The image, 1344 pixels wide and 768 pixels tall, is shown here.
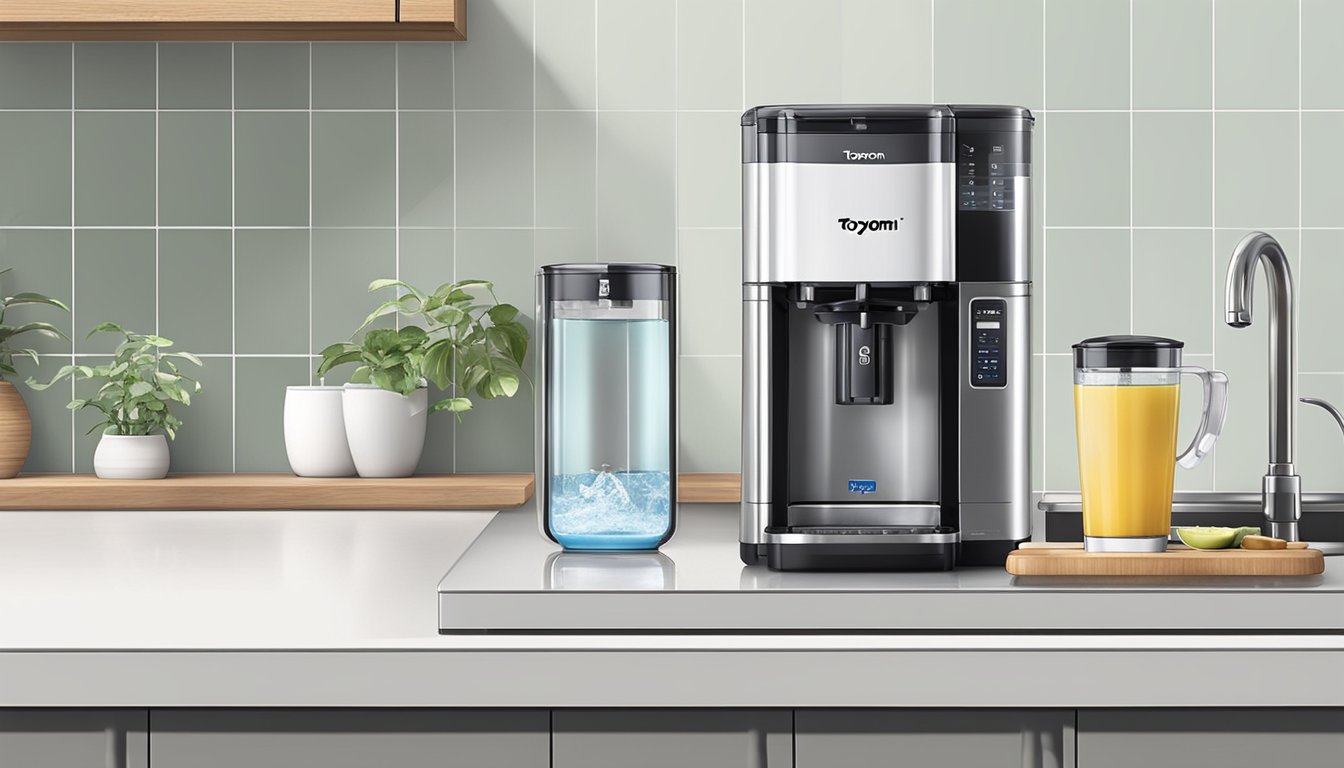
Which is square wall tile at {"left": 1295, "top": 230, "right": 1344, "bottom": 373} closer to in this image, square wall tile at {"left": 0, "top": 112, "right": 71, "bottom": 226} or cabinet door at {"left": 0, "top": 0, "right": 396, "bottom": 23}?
cabinet door at {"left": 0, "top": 0, "right": 396, "bottom": 23}

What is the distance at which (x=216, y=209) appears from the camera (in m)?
1.82

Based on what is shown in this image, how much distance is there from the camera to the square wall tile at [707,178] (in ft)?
5.95

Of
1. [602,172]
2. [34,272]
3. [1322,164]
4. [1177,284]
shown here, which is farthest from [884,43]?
[34,272]

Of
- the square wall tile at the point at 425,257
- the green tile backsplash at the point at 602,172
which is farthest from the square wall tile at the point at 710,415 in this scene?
the square wall tile at the point at 425,257

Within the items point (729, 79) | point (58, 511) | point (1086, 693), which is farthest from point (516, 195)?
point (1086, 693)

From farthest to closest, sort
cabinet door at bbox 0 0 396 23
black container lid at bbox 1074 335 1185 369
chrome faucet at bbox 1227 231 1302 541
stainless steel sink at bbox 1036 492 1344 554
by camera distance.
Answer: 1. cabinet door at bbox 0 0 396 23
2. stainless steel sink at bbox 1036 492 1344 554
3. chrome faucet at bbox 1227 231 1302 541
4. black container lid at bbox 1074 335 1185 369

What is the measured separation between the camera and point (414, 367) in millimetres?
1685

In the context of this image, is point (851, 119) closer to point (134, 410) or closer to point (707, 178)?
point (707, 178)

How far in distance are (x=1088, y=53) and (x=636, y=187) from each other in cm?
73

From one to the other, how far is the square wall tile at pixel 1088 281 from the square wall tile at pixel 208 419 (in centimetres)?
130

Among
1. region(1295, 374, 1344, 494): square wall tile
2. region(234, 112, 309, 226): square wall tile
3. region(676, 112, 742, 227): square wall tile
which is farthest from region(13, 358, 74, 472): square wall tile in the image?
region(1295, 374, 1344, 494): square wall tile

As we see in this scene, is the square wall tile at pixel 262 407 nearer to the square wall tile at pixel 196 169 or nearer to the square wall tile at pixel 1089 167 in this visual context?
the square wall tile at pixel 196 169
